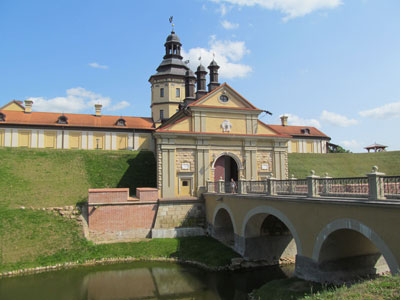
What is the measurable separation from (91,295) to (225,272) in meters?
6.45

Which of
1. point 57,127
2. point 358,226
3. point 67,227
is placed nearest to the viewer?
point 358,226

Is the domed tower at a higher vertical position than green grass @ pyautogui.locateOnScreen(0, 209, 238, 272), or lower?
higher

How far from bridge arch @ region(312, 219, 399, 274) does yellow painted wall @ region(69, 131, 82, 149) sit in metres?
35.1

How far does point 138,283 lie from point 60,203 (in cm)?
1030

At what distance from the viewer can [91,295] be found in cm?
1309

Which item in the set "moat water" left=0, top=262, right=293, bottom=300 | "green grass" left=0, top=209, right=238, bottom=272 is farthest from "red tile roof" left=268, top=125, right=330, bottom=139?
"moat water" left=0, top=262, right=293, bottom=300

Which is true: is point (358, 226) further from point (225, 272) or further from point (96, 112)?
point (96, 112)

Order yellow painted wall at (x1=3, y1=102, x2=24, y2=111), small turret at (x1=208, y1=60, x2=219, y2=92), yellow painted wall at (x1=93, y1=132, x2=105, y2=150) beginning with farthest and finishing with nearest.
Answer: yellow painted wall at (x1=3, y1=102, x2=24, y2=111) < yellow painted wall at (x1=93, y1=132, x2=105, y2=150) < small turret at (x1=208, y1=60, x2=219, y2=92)

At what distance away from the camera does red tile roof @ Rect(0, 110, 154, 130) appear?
38.3 meters

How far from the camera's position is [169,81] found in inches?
1572

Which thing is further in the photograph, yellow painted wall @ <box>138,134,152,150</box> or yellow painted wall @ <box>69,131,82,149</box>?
yellow painted wall @ <box>138,134,152,150</box>

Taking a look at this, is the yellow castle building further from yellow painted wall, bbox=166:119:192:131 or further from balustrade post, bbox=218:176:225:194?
balustrade post, bbox=218:176:225:194

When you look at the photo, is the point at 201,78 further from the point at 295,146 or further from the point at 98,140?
the point at 295,146

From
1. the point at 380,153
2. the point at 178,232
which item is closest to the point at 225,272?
the point at 178,232
